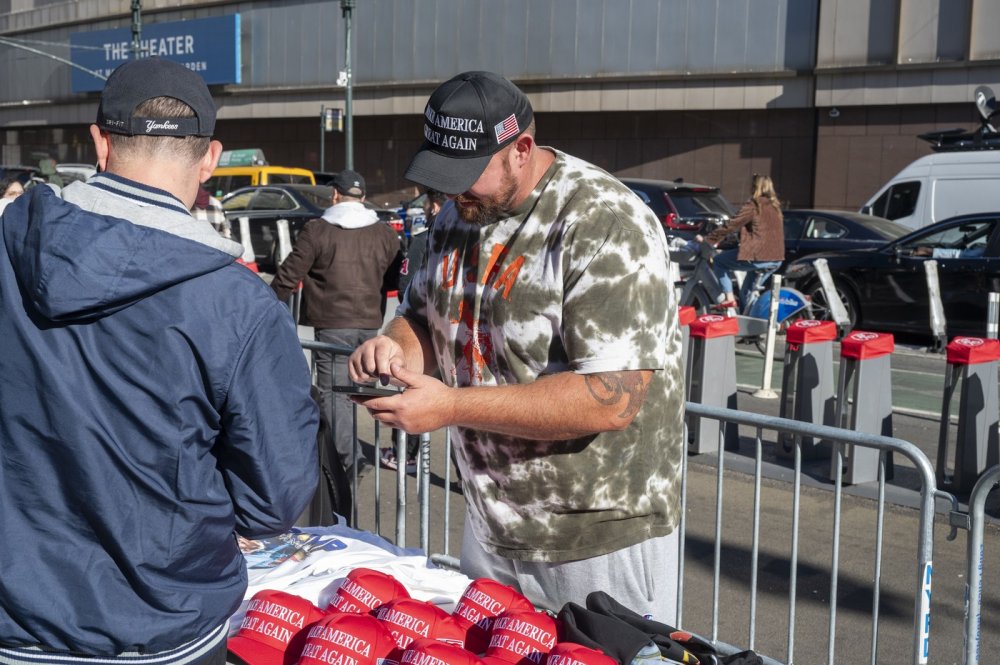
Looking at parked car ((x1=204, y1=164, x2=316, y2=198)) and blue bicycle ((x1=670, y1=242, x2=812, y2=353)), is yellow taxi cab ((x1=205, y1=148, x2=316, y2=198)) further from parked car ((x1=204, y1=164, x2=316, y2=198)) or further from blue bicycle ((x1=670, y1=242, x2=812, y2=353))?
blue bicycle ((x1=670, y1=242, x2=812, y2=353))

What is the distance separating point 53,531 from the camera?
1979 mm

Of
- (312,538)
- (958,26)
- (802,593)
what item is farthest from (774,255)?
(958,26)

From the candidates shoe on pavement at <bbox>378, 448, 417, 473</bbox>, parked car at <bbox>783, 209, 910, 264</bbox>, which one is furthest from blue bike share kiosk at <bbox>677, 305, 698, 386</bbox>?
parked car at <bbox>783, 209, 910, 264</bbox>

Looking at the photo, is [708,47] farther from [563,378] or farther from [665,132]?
[563,378]

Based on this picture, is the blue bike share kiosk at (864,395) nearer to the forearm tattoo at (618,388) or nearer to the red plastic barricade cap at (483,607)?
the red plastic barricade cap at (483,607)

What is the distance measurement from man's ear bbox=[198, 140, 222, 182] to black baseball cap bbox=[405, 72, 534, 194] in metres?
0.52

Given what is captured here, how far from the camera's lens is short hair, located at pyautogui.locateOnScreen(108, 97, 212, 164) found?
2027 mm

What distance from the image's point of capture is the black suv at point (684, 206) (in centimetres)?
1564

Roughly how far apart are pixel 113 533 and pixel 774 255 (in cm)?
1211

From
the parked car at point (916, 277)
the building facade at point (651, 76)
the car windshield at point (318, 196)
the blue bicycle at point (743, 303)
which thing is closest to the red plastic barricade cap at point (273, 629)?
the blue bicycle at point (743, 303)

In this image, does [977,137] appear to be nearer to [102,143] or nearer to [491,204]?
[491,204]

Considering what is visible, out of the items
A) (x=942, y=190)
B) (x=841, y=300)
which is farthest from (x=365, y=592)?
(x=942, y=190)

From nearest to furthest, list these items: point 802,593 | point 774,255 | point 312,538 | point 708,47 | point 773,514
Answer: point 312,538 < point 802,593 < point 773,514 < point 774,255 < point 708,47

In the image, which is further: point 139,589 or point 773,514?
point 773,514
